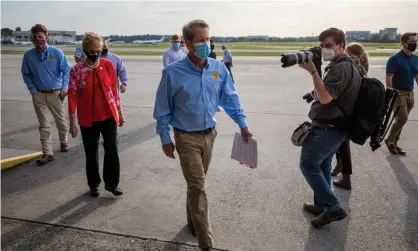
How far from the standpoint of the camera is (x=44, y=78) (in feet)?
19.0

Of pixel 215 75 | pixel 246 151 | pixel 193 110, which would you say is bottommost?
pixel 246 151

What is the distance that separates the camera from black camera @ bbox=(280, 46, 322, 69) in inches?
113

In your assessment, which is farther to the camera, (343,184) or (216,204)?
(343,184)

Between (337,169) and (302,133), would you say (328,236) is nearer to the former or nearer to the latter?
(302,133)

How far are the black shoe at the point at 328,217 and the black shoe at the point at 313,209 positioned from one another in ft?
0.75

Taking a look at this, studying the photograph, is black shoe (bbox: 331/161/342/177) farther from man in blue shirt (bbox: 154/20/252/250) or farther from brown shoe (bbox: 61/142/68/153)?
brown shoe (bbox: 61/142/68/153)

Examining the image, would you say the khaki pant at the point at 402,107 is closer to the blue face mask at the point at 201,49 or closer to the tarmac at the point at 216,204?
the tarmac at the point at 216,204

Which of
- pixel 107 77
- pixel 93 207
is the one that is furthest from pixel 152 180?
pixel 107 77

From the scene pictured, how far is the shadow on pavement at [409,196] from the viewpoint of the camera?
11.2 feet

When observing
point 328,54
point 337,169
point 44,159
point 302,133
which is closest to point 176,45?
point 44,159

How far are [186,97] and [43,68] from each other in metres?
3.58

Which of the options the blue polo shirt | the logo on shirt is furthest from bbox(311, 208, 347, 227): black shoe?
the blue polo shirt

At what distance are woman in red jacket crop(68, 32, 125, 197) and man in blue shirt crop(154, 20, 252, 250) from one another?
1.34 m

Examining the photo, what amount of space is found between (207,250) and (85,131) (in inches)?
84.6
